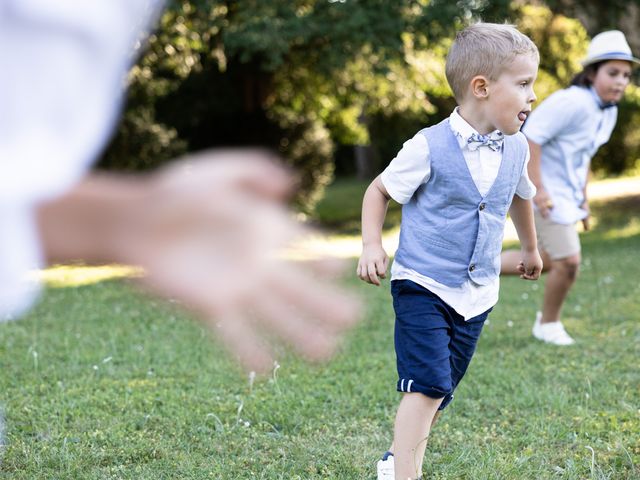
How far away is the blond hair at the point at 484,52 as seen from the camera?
2787 mm

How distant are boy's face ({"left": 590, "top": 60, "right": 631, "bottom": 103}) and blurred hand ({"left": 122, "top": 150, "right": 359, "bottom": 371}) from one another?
4.67 meters

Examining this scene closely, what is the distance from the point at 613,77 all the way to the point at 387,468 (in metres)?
3.11

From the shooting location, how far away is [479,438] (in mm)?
3623

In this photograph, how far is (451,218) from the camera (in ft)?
9.41

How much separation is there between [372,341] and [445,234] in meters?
2.82

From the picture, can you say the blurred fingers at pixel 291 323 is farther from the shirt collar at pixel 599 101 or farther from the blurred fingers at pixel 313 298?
the shirt collar at pixel 599 101

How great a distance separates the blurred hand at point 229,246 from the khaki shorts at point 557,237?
460 centimetres

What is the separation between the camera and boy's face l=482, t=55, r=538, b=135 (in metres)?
2.79

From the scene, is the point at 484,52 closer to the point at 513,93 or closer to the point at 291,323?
the point at 513,93

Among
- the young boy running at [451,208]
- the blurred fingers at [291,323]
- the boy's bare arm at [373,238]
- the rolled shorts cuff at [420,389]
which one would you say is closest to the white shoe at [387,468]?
the young boy running at [451,208]

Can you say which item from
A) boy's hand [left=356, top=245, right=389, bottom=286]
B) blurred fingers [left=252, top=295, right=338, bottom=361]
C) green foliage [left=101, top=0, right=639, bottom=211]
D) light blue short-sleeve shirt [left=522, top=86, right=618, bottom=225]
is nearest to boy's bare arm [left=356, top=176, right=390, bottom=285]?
boy's hand [left=356, top=245, right=389, bottom=286]

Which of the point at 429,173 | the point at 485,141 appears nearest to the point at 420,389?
the point at 429,173

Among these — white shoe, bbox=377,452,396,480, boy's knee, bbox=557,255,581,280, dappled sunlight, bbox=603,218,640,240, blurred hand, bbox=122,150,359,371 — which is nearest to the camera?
blurred hand, bbox=122,150,359,371

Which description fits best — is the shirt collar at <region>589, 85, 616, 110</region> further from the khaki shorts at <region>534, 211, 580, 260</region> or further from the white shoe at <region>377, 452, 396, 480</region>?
the white shoe at <region>377, 452, 396, 480</region>
